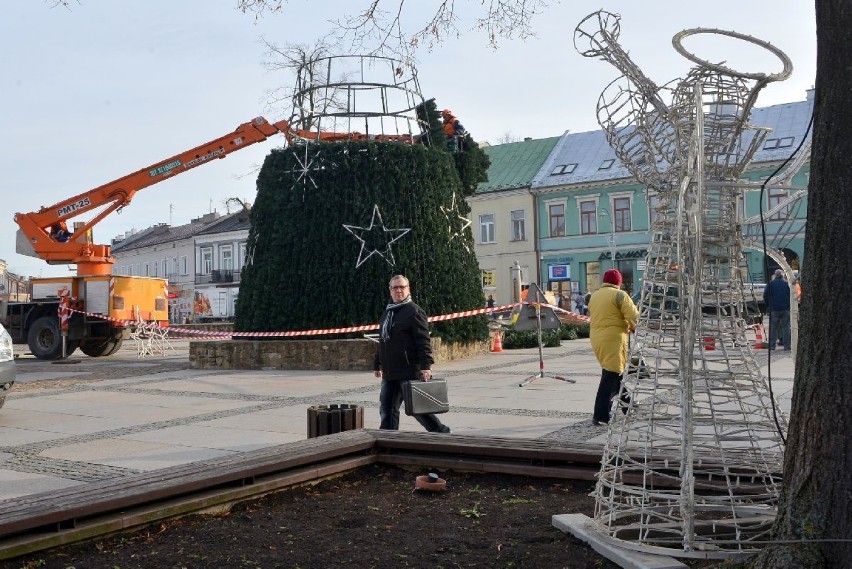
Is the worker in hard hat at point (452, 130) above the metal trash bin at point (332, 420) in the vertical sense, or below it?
above

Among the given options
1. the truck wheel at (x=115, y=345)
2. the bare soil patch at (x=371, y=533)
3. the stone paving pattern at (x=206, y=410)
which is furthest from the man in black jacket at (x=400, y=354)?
the truck wheel at (x=115, y=345)

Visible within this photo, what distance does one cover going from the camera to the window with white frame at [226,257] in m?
65.0

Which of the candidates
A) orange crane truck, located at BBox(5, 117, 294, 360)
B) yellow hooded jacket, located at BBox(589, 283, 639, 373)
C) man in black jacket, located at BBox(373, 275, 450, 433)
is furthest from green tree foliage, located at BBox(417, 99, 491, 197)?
man in black jacket, located at BBox(373, 275, 450, 433)

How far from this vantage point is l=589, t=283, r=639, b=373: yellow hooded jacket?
8.41 m

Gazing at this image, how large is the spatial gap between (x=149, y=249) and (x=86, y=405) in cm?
6544

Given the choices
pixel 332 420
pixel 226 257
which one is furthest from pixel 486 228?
pixel 332 420

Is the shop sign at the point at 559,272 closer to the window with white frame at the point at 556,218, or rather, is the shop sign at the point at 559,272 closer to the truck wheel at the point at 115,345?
the window with white frame at the point at 556,218

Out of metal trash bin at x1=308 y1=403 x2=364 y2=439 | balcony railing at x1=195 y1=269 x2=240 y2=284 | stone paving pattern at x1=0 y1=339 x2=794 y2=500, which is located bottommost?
stone paving pattern at x1=0 y1=339 x2=794 y2=500

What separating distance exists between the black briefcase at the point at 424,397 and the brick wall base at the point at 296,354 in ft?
26.8

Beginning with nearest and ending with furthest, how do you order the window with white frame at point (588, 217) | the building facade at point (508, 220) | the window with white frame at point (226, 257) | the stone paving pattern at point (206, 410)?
the stone paving pattern at point (206, 410) → the window with white frame at point (588, 217) → the building facade at point (508, 220) → the window with white frame at point (226, 257)

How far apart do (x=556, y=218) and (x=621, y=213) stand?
388cm

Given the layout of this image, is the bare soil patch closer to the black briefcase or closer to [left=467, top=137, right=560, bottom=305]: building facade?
the black briefcase

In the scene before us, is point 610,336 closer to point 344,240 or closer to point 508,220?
point 344,240

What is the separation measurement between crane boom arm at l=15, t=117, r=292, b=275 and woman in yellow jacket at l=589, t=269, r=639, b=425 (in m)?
13.3
